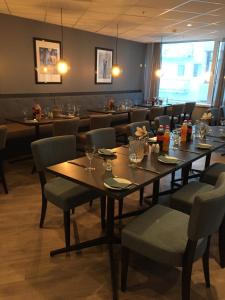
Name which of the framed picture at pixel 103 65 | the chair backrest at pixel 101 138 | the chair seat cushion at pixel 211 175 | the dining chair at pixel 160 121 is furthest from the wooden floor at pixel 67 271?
the framed picture at pixel 103 65

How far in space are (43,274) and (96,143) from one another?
54.3 inches

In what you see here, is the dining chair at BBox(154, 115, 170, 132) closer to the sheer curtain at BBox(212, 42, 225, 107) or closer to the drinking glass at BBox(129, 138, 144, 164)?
the drinking glass at BBox(129, 138, 144, 164)

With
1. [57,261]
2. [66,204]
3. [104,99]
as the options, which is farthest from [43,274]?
[104,99]

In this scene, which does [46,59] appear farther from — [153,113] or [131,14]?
[153,113]

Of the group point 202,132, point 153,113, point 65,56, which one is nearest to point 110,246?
point 202,132

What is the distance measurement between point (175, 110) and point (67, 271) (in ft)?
17.6

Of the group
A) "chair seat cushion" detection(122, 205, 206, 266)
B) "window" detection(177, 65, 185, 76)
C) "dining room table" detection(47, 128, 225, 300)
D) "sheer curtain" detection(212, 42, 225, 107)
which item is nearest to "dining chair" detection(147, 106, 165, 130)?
"sheer curtain" detection(212, 42, 225, 107)

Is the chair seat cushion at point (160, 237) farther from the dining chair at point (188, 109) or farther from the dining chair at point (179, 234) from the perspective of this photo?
the dining chair at point (188, 109)

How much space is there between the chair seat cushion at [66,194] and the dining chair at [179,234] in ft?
2.01

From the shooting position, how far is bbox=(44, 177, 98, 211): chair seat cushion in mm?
2238

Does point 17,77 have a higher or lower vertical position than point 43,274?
higher

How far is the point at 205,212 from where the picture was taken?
143 centimetres

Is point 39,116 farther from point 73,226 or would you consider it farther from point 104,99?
point 104,99

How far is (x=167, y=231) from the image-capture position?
1.77m
